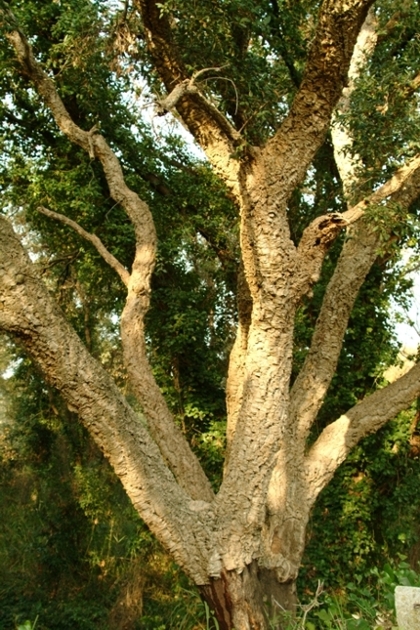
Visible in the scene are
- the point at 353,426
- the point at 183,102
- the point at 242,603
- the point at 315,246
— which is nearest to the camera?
the point at 242,603

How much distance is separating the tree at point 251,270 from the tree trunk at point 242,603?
15 mm

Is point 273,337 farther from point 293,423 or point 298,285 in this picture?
point 293,423

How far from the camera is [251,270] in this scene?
609 centimetres

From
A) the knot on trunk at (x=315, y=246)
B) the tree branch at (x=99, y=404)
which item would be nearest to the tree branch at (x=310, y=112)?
the knot on trunk at (x=315, y=246)

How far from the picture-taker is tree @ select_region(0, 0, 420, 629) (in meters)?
5.35

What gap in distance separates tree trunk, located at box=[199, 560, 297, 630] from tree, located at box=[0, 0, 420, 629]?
0.6 inches

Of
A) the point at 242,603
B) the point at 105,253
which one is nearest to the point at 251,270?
the point at 105,253

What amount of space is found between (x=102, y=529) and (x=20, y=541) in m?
1.64

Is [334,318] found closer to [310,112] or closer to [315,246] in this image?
[315,246]

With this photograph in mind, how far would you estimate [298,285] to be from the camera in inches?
241

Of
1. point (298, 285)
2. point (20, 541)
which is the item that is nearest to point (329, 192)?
point (298, 285)

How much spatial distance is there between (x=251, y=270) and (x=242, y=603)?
2.83 meters

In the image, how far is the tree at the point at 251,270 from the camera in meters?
5.35

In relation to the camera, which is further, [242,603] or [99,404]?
[242,603]
